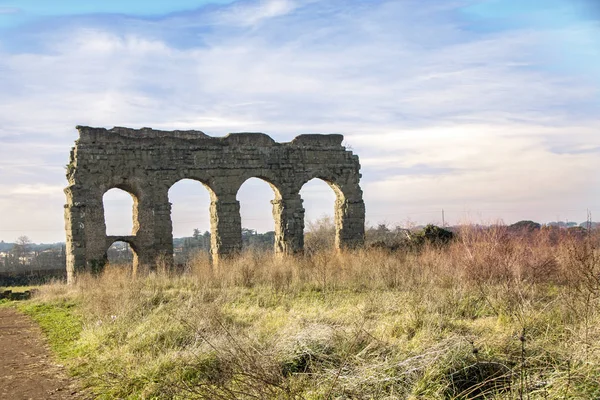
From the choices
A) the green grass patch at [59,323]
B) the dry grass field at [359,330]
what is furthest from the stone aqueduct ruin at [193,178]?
the dry grass field at [359,330]

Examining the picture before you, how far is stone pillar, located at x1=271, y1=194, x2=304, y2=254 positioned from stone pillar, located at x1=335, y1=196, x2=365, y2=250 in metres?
1.51

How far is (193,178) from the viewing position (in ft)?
65.8

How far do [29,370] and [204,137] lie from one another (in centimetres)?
1307

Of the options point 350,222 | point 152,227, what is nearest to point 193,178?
point 152,227

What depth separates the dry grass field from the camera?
5137mm

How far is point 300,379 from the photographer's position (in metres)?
5.46

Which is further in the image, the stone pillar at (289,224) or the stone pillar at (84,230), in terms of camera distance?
the stone pillar at (289,224)

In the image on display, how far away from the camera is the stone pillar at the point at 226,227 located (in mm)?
19656

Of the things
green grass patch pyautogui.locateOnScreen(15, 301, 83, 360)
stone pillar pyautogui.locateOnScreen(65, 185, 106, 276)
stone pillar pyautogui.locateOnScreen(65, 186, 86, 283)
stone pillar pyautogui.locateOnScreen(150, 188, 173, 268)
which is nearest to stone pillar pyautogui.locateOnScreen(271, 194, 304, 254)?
stone pillar pyautogui.locateOnScreen(150, 188, 173, 268)

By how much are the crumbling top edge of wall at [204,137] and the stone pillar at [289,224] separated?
77.7 inches

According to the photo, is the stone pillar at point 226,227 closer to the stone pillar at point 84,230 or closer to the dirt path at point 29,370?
the stone pillar at point 84,230

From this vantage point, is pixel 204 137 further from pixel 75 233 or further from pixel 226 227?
pixel 75 233

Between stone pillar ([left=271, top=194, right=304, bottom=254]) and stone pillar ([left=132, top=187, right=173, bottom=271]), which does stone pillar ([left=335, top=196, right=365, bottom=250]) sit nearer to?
stone pillar ([left=271, top=194, right=304, bottom=254])

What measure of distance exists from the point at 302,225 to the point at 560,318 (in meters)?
14.1
